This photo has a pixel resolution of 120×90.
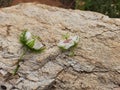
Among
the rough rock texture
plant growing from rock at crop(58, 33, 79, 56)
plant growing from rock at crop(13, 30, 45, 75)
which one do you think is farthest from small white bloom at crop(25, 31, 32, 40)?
plant growing from rock at crop(58, 33, 79, 56)

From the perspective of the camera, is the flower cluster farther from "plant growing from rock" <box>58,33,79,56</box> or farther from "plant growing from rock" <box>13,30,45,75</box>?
"plant growing from rock" <box>58,33,79,56</box>

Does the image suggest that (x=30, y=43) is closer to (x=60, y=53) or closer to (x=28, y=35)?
(x=28, y=35)

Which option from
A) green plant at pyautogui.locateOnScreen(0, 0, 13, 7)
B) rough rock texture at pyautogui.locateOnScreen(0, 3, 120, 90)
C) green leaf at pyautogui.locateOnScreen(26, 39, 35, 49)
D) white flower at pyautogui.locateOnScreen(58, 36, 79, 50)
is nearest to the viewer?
rough rock texture at pyautogui.locateOnScreen(0, 3, 120, 90)

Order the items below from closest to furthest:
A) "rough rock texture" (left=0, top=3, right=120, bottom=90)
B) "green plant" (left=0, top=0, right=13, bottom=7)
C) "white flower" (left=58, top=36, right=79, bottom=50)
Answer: "rough rock texture" (left=0, top=3, right=120, bottom=90) → "white flower" (left=58, top=36, right=79, bottom=50) → "green plant" (left=0, top=0, right=13, bottom=7)

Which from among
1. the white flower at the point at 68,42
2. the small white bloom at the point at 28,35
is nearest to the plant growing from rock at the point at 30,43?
the small white bloom at the point at 28,35

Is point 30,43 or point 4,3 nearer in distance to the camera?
point 30,43

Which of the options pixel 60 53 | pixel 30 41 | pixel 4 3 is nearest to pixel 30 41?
pixel 30 41

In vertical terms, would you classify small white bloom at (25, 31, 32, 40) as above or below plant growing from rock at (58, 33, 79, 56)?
above

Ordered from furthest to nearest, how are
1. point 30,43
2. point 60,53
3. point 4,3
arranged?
1. point 4,3
2. point 60,53
3. point 30,43
